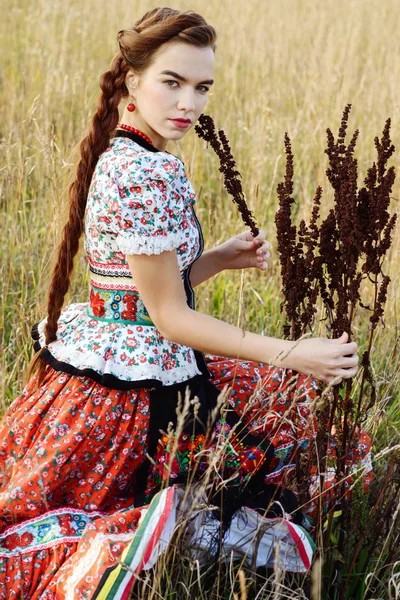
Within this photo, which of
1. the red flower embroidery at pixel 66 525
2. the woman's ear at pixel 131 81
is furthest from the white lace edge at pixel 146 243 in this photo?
the red flower embroidery at pixel 66 525

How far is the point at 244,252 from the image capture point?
7.98 feet

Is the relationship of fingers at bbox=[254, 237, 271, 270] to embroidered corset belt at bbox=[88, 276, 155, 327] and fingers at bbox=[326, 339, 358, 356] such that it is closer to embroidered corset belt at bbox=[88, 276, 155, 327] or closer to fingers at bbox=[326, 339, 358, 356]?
embroidered corset belt at bbox=[88, 276, 155, 327]

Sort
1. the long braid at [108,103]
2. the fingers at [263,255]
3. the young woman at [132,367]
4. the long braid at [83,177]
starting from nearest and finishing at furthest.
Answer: the young woman at [132,367]
the long braid at [108,103]
the long braid at [83,177]
the fingers at [263,255]

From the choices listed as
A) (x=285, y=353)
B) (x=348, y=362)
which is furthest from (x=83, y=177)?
(x=348, y=362)

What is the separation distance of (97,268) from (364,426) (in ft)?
3.48

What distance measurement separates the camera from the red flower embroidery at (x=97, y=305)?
2.17 m

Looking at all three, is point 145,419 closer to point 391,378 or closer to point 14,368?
point 14,368

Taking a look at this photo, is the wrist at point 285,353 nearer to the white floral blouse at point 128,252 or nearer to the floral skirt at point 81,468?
the floral skirt at point 81,468

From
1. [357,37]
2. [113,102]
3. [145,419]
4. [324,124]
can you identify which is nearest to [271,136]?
[324,124]

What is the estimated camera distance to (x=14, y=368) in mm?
2746

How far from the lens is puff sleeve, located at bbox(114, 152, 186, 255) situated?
1.94m

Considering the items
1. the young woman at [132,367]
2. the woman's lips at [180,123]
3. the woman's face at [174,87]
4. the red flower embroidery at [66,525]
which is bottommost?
the red flower embroidery at [66,525]

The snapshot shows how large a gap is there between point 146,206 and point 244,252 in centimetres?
56

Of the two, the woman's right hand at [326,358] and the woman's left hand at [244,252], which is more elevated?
the woman's left hand at [244,252]
